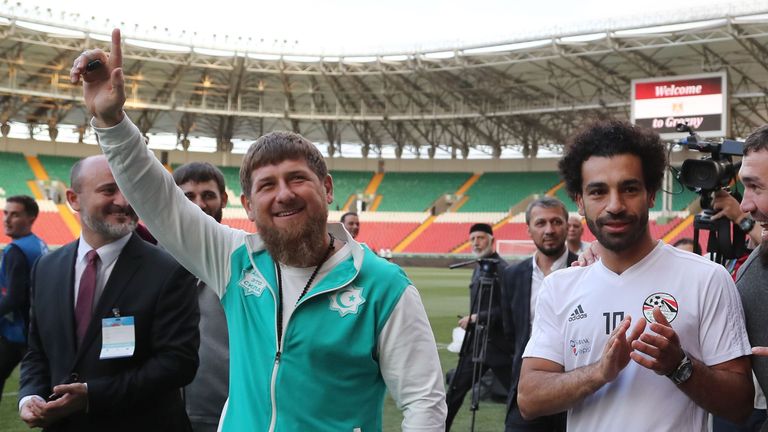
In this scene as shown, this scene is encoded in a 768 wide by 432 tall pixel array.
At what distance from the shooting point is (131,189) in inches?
92.2

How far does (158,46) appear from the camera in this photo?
3416 centimetres

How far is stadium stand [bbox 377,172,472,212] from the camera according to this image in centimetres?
4450

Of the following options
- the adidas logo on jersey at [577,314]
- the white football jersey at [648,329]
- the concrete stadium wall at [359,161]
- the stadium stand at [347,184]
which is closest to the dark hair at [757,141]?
the white football jersey at [648,329]

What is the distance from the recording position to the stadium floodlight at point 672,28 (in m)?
26.1

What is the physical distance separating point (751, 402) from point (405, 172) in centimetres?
4471

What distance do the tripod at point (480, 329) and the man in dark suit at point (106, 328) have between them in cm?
311

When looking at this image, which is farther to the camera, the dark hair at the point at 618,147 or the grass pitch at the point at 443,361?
the grass pitch at the point at 443,361

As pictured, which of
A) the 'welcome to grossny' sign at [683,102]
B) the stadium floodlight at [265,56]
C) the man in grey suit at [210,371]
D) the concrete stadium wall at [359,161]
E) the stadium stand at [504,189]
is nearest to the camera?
the man in grey suit at [210,371]

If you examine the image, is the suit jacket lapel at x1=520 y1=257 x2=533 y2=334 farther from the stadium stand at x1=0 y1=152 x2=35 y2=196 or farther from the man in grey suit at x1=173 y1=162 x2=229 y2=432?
the stadium stand at x1=0 y1=152 x2=35 y2=196

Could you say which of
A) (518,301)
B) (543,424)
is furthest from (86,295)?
(518,301)

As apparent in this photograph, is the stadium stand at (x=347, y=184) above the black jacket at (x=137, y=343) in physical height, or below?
above

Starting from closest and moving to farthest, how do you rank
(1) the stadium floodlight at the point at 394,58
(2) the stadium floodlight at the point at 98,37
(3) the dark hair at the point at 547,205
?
(3) the dark hair at the point at 547,205 → (2) the stadium floodlight at the point at 98,37 → (1) the stadium floodlight at the point at 394,58

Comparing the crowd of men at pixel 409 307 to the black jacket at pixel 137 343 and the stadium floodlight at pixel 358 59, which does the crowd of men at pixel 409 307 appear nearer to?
the black jacket at pixel 137 343

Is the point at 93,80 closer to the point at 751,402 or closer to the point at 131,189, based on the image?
the point at 131,189
